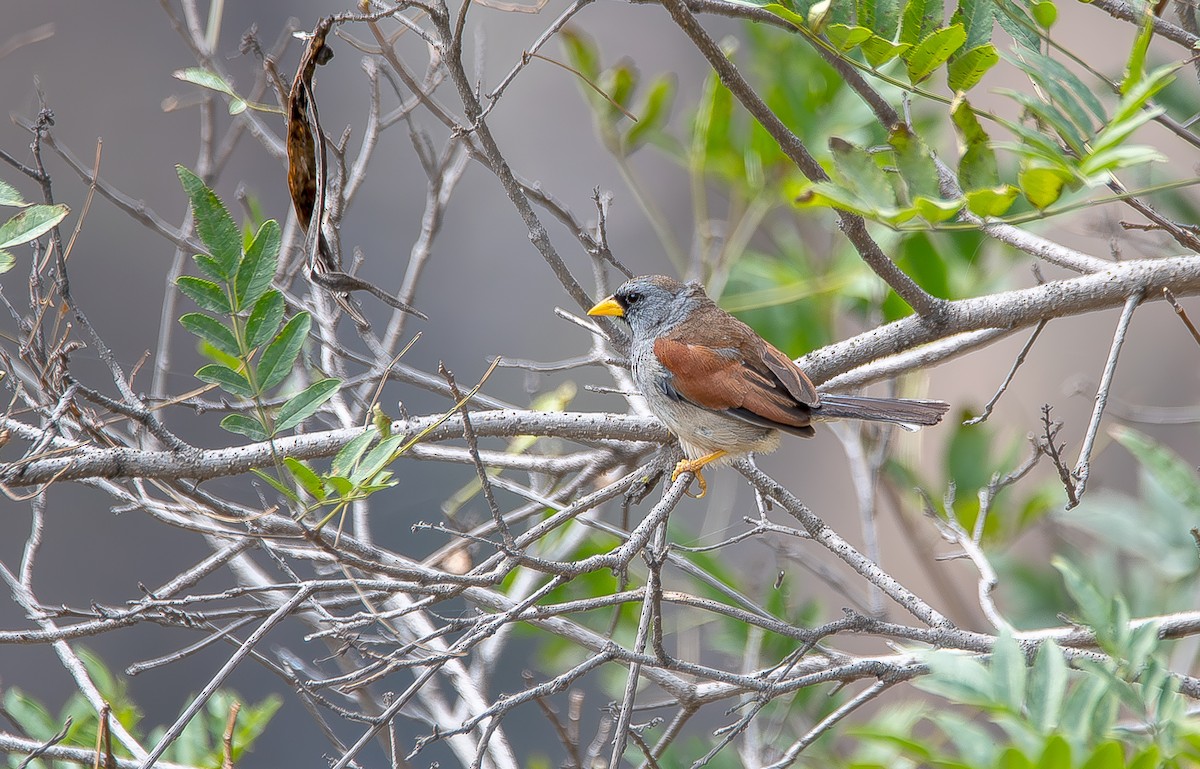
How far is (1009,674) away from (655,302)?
9.21 ft

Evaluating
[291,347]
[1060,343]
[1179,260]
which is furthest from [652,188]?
[291,347]

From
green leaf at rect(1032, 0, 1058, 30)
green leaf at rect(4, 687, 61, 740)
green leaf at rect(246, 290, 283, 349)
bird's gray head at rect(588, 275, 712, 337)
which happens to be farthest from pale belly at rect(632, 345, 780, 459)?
green leaf at rect(4, 687, 61, 740)

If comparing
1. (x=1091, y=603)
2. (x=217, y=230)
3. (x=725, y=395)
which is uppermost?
(x=217, y=230)

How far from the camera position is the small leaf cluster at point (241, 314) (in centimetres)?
212

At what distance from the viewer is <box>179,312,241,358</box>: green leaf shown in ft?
7.05

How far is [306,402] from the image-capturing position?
2.24 m

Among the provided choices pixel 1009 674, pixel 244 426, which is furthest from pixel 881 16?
pixel 244 426

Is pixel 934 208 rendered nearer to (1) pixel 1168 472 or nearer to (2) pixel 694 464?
(2) pixel 694 464

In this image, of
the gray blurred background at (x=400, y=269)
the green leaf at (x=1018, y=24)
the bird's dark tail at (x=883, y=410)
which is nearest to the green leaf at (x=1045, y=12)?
the green leaf at (x=1018, y=24)

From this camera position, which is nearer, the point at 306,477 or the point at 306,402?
the point at 306,477

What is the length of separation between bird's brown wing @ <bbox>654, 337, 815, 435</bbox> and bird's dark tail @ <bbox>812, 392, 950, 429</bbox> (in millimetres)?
84

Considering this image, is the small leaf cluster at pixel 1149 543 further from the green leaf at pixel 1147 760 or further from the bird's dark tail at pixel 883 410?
the green leaf at pixel 1147 760

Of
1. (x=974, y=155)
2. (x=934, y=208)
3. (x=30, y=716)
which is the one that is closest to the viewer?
(x=934, y=208)

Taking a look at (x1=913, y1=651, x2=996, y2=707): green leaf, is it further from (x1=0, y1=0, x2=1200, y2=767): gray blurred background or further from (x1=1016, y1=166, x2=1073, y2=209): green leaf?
(x1=0, y1=0, x2=1200, y2=767): gray blurred background
